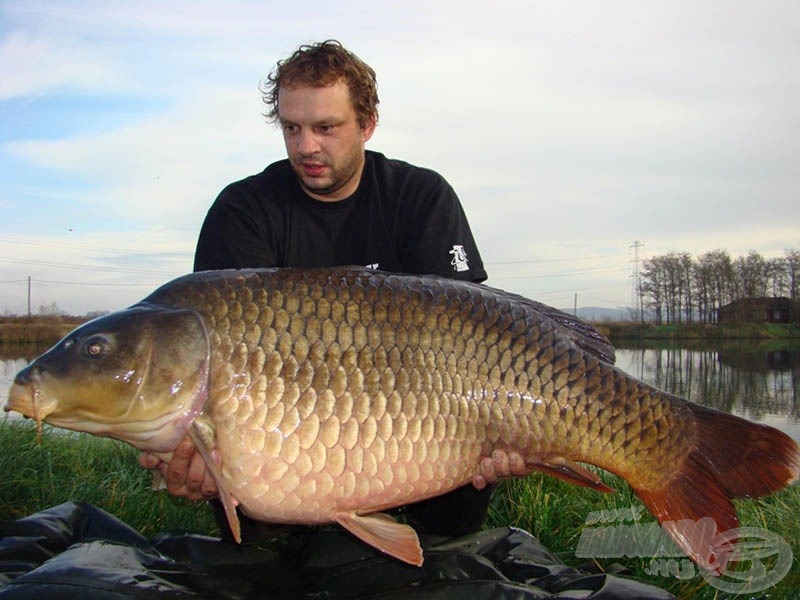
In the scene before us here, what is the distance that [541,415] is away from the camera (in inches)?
72.7

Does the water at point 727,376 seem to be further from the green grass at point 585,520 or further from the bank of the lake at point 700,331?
the green grass at point 585,520

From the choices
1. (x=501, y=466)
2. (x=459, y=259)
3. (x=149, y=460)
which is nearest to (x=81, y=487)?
(x=149, y=460)

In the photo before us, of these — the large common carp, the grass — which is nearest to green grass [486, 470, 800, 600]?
the grass

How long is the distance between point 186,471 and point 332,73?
4.81ft

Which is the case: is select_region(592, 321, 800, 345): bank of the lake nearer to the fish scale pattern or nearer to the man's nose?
the man's nose

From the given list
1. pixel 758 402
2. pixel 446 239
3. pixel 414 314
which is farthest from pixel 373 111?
pixel 758 402

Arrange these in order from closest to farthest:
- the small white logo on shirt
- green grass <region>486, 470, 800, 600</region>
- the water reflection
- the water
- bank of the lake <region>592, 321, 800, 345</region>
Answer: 1. green grass <region>486, 470, 800, 600</region>
2. the small white logo on shirt
3. the water
4. the water reflection
5. bank of the lake <region>592, 321, 800, 345</region>

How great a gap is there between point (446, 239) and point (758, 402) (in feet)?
40.7

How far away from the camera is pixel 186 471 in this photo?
1856 millimetres

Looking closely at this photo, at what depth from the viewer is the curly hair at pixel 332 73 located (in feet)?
8.52

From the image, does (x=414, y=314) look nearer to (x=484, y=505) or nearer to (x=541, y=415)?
(x=541, y=415)

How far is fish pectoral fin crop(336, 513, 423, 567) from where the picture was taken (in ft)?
5.81

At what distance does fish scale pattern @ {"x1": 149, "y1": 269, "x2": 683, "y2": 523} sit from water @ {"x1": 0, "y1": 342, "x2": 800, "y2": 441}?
5.26m

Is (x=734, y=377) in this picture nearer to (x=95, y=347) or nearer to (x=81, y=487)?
(x=81, y=487)
